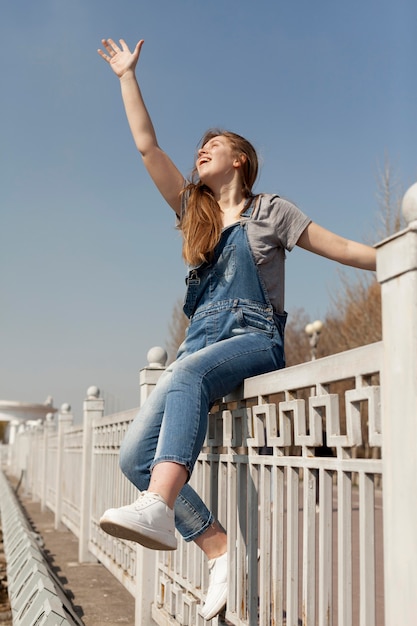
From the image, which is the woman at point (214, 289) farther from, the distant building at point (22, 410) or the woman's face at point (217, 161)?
the distant building at point (22, 410)

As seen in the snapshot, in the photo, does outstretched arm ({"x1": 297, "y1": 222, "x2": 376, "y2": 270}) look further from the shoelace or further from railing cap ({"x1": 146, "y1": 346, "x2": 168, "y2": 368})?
railing cap ({"x1": 146, "y1": 346, "x2": 168, "y2": 368})

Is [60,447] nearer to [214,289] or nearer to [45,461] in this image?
[45,461]

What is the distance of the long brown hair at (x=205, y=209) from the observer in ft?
10.1

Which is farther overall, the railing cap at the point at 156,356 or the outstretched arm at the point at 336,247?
the railing cap at the point at 156,356

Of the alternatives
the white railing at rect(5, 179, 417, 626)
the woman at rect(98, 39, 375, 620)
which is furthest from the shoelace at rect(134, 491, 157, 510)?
the white railing at rect(5, 179, 417, 626)

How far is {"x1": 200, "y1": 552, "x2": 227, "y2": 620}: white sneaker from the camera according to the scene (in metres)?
2.95

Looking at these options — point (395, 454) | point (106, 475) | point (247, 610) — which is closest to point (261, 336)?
point (247, 610)

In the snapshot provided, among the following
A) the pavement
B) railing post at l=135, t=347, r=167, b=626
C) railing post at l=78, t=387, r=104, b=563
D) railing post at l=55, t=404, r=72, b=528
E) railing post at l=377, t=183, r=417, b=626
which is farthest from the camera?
railing post at l=55, t=404, r=72, b=528

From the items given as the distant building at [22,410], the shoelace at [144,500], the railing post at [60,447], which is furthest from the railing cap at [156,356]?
the distant building at [22,410]

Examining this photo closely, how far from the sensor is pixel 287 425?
100 inches

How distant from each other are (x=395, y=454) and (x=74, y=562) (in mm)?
6403

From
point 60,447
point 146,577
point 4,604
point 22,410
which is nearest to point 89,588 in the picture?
point 4,604

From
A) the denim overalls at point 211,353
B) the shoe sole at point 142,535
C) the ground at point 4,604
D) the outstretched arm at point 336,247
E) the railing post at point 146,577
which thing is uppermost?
the outstretched arm at point 336,247

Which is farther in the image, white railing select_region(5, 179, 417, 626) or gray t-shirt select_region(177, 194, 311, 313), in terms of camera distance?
gray t-shirt select_region(177, 194, 311, 313)
